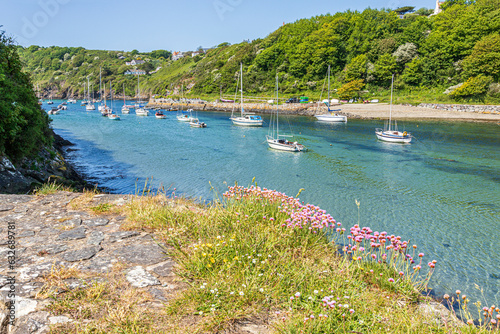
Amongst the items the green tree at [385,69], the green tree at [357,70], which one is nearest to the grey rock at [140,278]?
the green tree at [385,69]

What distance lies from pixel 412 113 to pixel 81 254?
65.9m

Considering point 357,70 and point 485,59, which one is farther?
point 357,70

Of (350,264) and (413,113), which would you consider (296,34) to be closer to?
(413,113)

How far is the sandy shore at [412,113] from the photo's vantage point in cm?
5475

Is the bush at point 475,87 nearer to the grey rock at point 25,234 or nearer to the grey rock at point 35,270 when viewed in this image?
the grey rock at point 25,234

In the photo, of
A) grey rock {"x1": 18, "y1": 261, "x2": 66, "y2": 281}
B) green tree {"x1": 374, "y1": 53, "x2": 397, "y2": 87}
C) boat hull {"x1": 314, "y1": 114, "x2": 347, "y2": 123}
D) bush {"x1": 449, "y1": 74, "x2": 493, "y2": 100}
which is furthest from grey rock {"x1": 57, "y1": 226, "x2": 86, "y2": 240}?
green tree {"x1": 374, "y1": 53, "x2": 397, "y2": 87}

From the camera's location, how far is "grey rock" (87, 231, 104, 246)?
4.63 m

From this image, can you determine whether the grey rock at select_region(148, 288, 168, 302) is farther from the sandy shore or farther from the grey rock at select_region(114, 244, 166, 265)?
the sandy shore

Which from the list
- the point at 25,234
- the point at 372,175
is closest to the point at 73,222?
the point at 25,234

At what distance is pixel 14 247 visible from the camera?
4.25 m

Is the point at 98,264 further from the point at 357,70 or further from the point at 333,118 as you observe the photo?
the point at 357,70

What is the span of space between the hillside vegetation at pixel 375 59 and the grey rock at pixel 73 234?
252ft

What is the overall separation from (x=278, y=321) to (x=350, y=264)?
6.53 ft

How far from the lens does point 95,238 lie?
4.80m
